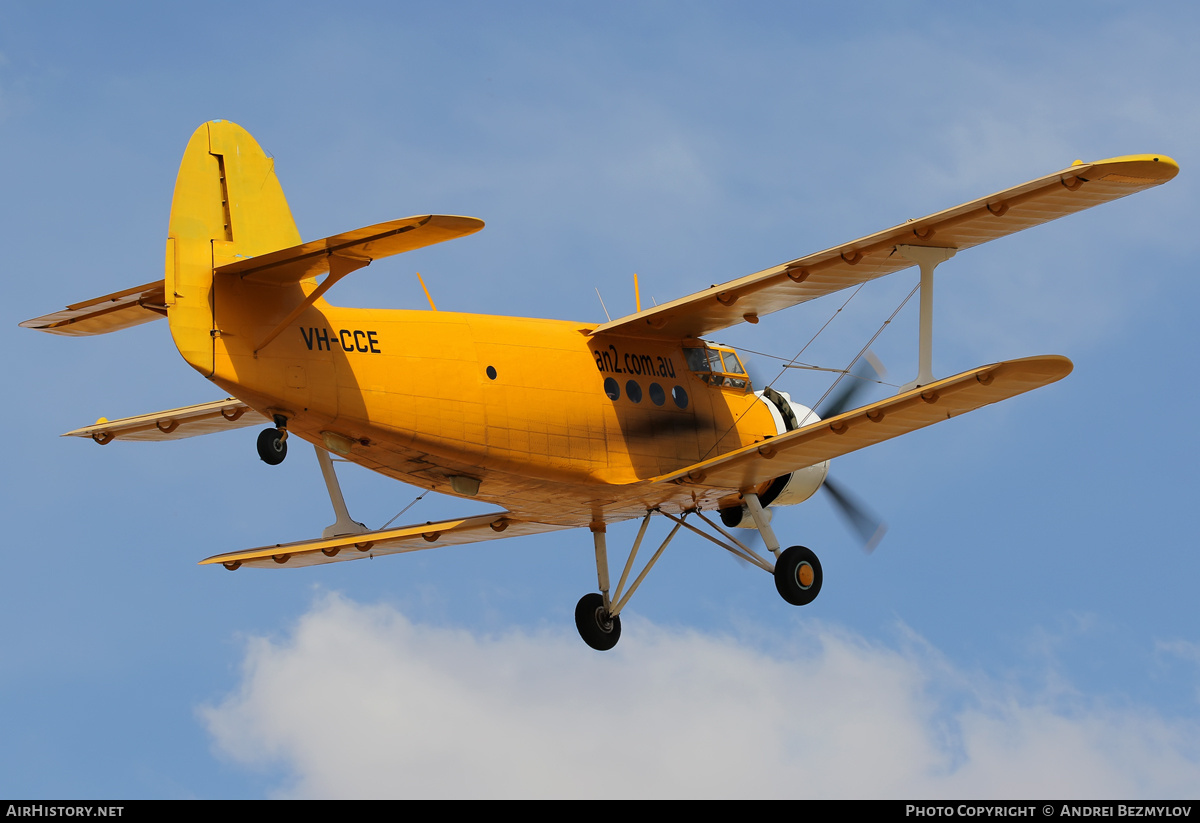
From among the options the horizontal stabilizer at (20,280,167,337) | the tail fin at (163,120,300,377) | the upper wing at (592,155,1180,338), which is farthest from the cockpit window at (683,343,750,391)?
the horizontal stabilizer at (20,280,167,337)

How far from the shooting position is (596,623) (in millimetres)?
20547

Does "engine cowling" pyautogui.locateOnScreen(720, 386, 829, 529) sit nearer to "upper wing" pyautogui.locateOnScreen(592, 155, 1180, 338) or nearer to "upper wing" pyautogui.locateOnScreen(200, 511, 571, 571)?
"upper wing" pyautogui.locateOnScreen(592, 155, 1180, 338)

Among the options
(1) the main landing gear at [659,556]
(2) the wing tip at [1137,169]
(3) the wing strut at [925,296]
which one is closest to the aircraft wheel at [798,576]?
(1) the main landing gear at [659,556]

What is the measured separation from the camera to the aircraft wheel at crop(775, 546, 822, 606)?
19.4 meters

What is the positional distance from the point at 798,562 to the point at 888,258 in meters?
3.87

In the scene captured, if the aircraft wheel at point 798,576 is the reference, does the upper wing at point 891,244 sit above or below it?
above

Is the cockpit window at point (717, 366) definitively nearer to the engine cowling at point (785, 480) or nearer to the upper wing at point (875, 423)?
the engine cowling at point (785, 480)

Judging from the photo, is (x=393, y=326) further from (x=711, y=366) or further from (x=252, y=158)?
(x=711, y=366)

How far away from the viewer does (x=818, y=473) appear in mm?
21156

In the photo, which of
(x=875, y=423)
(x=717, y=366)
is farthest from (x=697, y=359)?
(x=875, y=423)

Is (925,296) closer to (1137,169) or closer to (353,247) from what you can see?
(1137,169)

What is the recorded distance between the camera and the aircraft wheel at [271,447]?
18391 millimetres

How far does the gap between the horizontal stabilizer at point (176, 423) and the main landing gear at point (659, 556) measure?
187 inches
